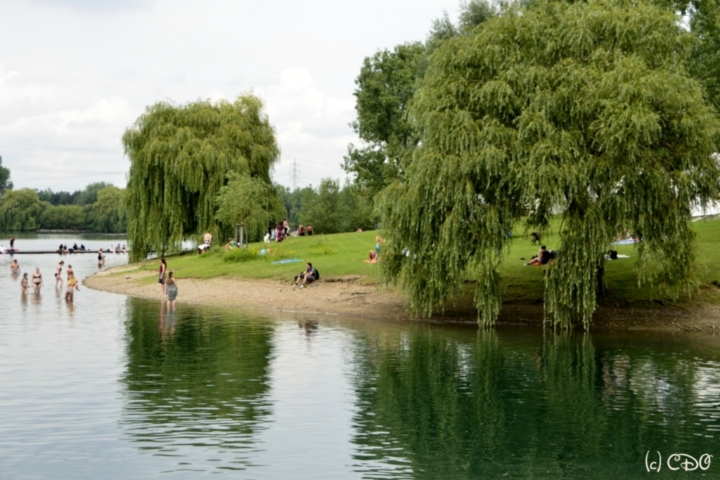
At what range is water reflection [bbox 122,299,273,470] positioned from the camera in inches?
720

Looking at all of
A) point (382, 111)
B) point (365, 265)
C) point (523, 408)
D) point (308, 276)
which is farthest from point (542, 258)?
point (382, 111)

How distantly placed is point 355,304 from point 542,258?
28.6 ft

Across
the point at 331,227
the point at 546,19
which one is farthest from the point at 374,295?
the point at 331,227

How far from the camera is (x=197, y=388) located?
24.0 metres

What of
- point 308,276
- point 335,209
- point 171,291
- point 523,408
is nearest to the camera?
point 523,408

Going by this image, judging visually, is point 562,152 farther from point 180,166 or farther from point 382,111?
point 382,111

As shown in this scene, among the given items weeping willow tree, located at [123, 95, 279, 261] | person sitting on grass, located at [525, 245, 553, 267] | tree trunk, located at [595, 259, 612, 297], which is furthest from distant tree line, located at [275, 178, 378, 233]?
tree trunk, located at [595, 259, 612, 297]

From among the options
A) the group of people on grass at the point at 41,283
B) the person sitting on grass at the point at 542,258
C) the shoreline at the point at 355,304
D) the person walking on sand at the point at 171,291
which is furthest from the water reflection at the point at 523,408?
the group of people on grass at the point at 41,283

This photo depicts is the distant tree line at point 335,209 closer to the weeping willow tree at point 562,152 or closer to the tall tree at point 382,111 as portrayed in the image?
the tall tree at point 382,111

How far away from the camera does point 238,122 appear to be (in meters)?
69.3

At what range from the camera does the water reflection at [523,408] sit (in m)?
17.7

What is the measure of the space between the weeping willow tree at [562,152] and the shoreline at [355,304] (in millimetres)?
1972

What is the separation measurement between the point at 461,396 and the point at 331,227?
82.0 meters

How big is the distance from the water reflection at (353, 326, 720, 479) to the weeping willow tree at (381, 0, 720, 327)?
3743 millimetres
